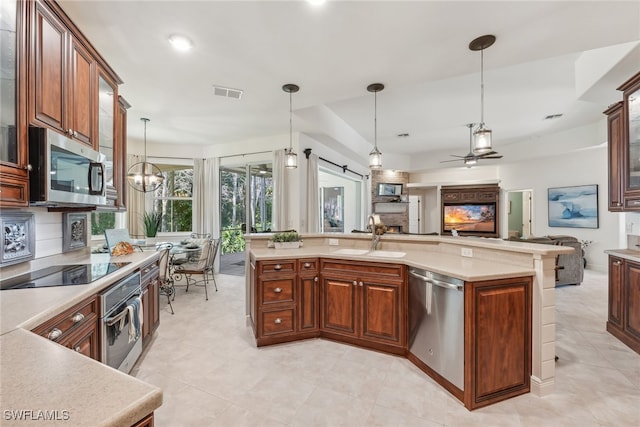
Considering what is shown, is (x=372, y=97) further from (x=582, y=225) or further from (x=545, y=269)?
(x=582, y=225)

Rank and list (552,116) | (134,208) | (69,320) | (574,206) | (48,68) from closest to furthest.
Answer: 1. (69,320)
2. (48,68)
3. (552,116)
4. (134,208)
5. (574,206)

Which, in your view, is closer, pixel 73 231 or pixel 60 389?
pixel 60 389

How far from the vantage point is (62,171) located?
1.86 meters

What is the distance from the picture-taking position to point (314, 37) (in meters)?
2.36

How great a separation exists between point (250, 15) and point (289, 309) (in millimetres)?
2587

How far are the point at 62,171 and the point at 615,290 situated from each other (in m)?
5.10

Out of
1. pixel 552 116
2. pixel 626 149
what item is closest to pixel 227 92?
pixel 626 149

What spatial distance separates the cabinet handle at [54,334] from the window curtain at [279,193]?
150 inches

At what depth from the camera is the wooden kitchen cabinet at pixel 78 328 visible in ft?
4.39

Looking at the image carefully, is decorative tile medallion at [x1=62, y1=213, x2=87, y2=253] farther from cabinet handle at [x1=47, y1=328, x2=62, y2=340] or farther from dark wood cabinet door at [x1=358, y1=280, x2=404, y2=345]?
dark wood cabinet door at [x1=358, y1=280, x2=404, y2=345]

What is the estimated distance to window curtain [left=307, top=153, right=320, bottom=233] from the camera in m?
5.24

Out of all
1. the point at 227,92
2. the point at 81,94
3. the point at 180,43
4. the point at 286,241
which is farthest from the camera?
the point at 227,92

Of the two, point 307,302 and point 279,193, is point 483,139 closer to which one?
point 307,302

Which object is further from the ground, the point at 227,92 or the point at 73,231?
the point at 227,92
